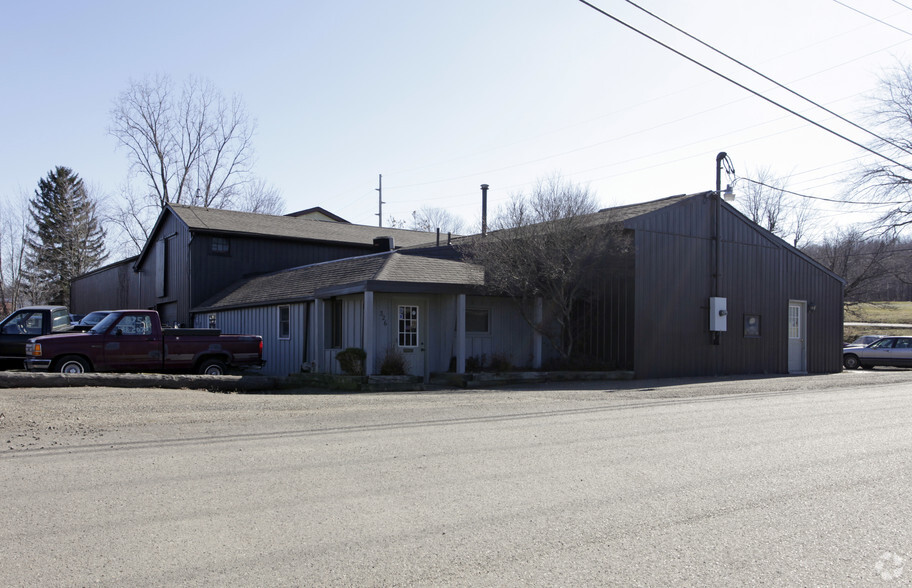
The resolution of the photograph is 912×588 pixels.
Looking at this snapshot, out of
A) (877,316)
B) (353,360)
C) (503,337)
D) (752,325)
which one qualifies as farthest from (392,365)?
(877,316)

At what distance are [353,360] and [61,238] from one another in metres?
48.6

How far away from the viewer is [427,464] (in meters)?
7.74

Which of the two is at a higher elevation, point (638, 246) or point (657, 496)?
point (638, 246)

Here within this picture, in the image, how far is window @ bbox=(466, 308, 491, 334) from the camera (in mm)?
21406

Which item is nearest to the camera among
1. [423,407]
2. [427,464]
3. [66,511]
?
[66,511]

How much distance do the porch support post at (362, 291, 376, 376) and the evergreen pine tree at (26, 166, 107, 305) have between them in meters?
41.8

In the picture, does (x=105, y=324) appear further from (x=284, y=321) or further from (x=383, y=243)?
(x=383, y=243)

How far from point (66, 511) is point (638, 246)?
1810 centimetres

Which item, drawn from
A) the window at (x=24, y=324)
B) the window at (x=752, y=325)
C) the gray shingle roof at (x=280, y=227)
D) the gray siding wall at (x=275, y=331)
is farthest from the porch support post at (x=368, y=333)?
the window at (x=752, y=325)

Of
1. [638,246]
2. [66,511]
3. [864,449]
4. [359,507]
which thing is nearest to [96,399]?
[66,511]

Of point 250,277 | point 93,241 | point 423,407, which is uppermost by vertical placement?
point 93,241

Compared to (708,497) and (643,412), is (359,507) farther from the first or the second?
(643,412)

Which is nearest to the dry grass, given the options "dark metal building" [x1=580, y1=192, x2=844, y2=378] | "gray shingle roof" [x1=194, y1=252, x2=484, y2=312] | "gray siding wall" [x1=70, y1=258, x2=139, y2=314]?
"dark metal building" [x1=580, y1=192, x2=844, y2=378]

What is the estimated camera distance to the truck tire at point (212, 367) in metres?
18.8
